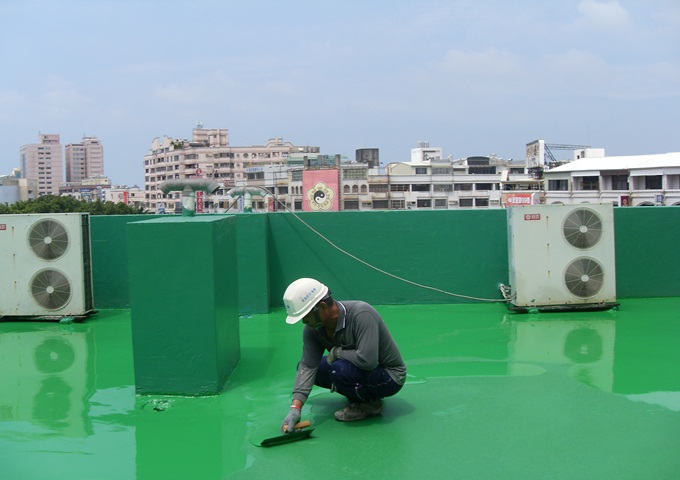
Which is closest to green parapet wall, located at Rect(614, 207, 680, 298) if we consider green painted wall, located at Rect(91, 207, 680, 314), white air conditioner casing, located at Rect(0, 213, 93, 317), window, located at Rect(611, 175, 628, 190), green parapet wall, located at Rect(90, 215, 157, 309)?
green painted wall, located at Rect(91, 207, 680, 314)

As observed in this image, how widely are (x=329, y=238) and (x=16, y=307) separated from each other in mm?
3934

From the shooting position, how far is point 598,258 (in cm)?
789

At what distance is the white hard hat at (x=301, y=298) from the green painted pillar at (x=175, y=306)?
112cm

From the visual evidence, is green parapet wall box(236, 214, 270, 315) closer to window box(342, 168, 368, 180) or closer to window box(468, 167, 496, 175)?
window box(342, 168, 368, 180)

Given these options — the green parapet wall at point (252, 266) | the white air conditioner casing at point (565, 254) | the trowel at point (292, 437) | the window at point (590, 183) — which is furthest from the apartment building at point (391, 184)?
the trowel at point (292, 437)

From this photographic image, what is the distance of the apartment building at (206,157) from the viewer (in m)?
140

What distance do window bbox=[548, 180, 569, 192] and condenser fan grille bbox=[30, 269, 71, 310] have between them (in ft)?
250

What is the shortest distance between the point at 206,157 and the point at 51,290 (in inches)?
5353

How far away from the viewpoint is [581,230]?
7.86 m

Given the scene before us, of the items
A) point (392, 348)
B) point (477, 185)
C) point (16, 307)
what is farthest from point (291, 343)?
point (477, 185)

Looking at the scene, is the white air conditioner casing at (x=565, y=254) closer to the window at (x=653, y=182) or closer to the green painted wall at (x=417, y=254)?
the green painted wall at (x=417, y=254)

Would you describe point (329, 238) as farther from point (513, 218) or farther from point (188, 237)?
point (188, 237)

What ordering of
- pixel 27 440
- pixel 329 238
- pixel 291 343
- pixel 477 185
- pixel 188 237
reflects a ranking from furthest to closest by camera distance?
pixel 477 185 → pixel 329 238 → pixel 291 343 → pixel 188 237 → pixel 27 440

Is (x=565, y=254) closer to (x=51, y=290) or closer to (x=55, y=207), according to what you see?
(x=51, y=290)
